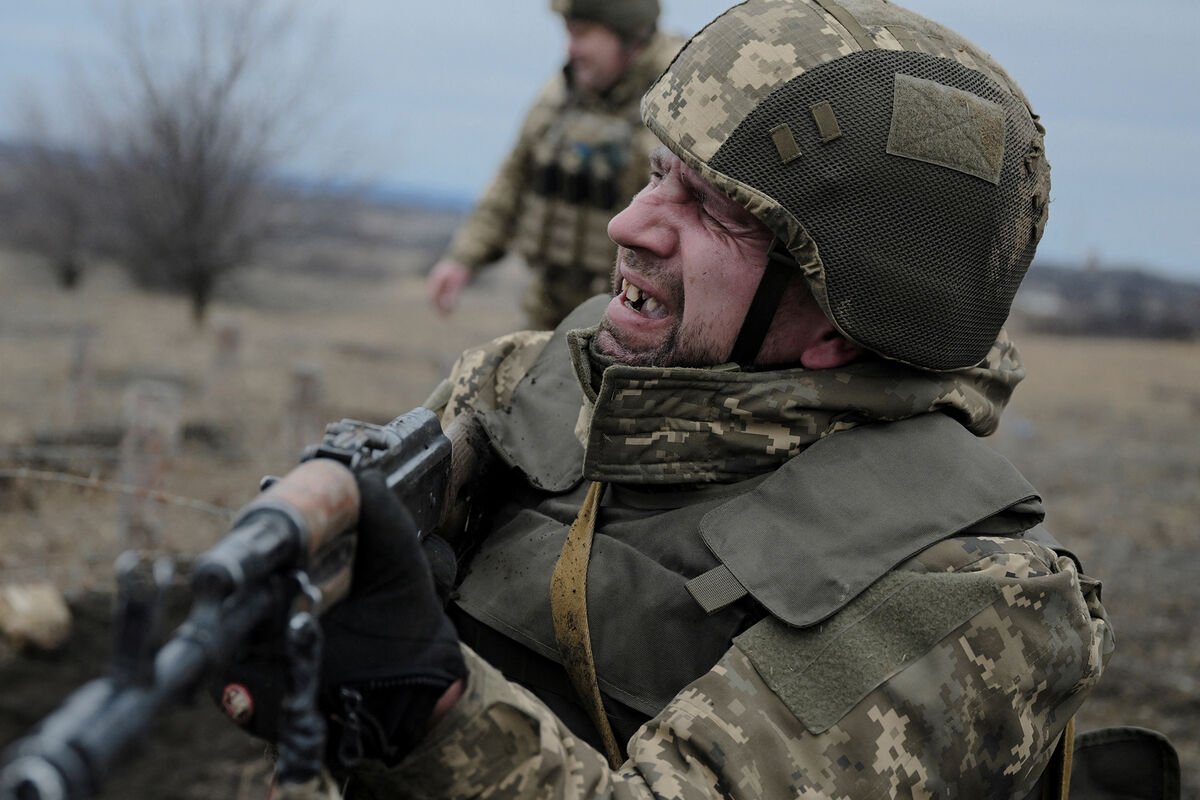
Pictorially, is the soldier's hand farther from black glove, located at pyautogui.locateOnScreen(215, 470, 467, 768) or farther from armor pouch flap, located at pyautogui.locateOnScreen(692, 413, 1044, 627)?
black glove, located at pyautogui.locateOnScreen(215, 470, 467, 768)

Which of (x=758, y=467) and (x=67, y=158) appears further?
(x=67, y=158)

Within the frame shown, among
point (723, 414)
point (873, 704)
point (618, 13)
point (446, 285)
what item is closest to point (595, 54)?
point (618, 13)

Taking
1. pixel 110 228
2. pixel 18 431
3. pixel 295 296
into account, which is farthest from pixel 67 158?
pixel 18 431

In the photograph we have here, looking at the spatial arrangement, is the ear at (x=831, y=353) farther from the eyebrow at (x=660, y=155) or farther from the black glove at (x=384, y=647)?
the black glove at (x=384, y=647)

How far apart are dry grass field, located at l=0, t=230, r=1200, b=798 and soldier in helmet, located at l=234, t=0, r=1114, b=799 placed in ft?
5.94

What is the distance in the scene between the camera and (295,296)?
21.4 meters

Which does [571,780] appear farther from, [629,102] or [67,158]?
[67,158]

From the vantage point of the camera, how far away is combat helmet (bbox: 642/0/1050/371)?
7.70 ft

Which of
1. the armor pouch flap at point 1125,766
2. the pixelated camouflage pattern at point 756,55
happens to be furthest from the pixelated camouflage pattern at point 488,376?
the armor pouch flap at point 1125,766

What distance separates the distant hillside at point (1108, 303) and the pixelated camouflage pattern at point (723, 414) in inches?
607

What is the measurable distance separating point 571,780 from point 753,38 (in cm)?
146

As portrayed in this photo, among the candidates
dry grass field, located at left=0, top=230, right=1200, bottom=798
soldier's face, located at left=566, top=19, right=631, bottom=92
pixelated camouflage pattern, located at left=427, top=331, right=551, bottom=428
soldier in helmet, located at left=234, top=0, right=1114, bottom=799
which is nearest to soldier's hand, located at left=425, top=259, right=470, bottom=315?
dry grass field, located at left=0, top=230, right=1200, bottom=798

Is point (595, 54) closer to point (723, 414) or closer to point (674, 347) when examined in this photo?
point (674, 347)

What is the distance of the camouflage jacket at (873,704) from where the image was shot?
1.86 meters
